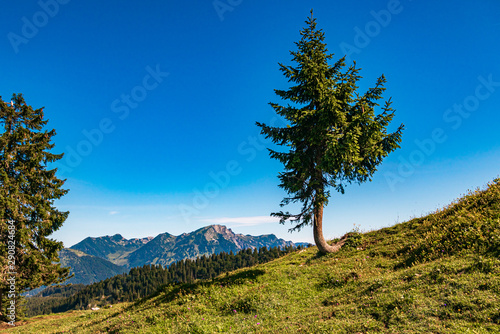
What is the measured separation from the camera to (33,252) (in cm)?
2041

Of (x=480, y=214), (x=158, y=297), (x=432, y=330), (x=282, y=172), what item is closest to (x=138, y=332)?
(x=158, y=297)

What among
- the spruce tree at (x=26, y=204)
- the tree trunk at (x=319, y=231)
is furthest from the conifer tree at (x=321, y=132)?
the spruce tree at (x=26, y=204)

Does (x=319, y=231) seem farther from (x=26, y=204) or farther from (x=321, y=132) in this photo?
(x=26, y=204)

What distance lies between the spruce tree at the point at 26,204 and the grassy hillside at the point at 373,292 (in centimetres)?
535

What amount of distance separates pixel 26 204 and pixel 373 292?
2723 cm

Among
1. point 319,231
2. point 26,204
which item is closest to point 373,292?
point 319,231

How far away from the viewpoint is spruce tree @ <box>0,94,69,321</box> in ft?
62.3

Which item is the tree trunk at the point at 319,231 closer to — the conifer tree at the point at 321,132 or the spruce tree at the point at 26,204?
the conifer tree at the point at 321,132

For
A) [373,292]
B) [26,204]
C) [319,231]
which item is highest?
[26,204]

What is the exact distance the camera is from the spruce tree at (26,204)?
1898 cm

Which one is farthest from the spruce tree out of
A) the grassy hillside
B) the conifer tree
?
the conifer tree

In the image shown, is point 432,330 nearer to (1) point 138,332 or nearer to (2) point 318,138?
(1) point 138,332

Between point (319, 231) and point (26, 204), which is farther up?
point (26, 204)

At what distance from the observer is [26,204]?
20.4 metres
